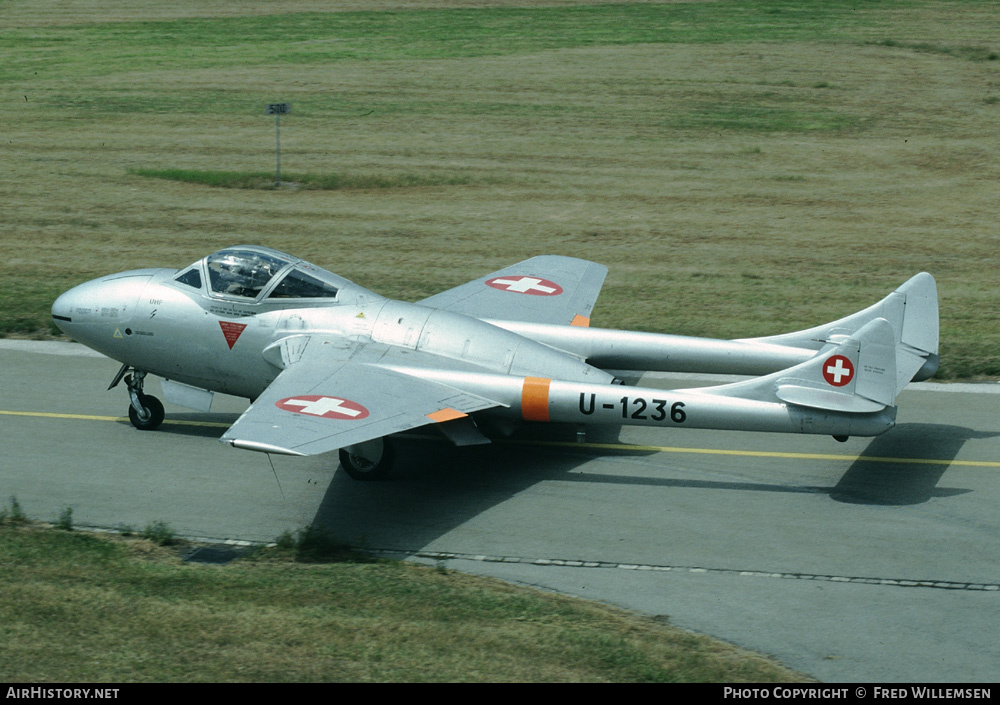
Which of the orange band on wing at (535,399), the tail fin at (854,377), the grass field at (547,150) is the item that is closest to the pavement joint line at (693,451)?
the orange band on wing at (535,399)

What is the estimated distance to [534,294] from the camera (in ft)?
61.6

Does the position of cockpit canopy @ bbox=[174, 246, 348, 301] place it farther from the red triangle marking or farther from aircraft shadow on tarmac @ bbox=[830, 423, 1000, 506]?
aircraft shadow on tarmac @ bbox=[830, 423, 1000, 506]

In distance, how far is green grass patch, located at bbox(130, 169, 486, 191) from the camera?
31641 mm

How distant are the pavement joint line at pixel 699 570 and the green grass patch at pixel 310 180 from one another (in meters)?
20.1

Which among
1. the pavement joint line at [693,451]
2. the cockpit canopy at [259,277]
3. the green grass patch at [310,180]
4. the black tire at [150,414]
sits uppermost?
the green grass patch at [310,180]

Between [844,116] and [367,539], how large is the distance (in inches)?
1145

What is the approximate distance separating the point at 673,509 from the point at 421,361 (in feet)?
12.7

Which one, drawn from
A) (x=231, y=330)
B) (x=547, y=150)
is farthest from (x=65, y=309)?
(x=547, y=150)

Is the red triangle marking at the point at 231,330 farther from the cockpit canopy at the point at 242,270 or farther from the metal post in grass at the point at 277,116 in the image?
the metal post in grass at the point at 277,116

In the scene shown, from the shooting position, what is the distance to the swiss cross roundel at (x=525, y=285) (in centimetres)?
1888

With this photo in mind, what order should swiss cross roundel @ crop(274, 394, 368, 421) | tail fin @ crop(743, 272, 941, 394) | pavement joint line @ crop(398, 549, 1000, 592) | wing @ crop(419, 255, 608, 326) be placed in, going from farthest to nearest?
wing @ crop(419, 255, 608, 326), tail fin @ crop(743, 272, 941, 394), swiss cross roundel @ crop(274, 394, 368, 421), pavement joint line @ crop(398, 549, 1000, 592)

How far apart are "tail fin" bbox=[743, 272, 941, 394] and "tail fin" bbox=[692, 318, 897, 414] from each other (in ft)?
4.49

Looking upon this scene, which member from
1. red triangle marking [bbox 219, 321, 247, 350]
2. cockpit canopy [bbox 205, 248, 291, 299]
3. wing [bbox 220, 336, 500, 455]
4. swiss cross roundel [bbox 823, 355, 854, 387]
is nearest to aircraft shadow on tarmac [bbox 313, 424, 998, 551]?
wing [bbox 220, 336, 500, 455]
